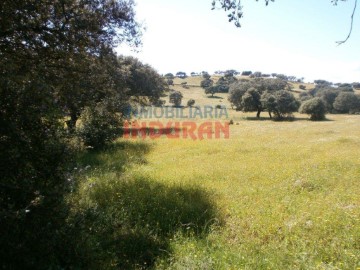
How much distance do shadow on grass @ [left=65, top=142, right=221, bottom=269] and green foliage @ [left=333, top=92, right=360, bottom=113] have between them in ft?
285

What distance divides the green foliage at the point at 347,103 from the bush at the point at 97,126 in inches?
3225

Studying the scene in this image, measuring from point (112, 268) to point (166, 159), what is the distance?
1246 centimetres

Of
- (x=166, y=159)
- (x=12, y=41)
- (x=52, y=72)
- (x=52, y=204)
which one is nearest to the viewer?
(x=52, y=204)

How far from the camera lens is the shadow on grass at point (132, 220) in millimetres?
6215

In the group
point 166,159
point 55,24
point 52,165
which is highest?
point 55,24

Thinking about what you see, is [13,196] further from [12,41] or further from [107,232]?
[12,41]

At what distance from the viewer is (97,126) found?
816 inches

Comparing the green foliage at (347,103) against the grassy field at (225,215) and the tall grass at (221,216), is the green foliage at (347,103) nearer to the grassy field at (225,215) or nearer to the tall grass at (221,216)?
the grassy field at (225,215)

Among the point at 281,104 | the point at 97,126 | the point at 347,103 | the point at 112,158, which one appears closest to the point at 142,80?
the point at 97,126

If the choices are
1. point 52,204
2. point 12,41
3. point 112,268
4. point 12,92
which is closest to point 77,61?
point 12,41

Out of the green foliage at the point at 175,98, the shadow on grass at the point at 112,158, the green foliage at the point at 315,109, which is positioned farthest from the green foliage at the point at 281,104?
the shadow on grass at the point at 112,158

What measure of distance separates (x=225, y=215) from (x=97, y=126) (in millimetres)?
14442

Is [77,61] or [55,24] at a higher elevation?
[55,24]

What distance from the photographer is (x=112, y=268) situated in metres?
6.09
